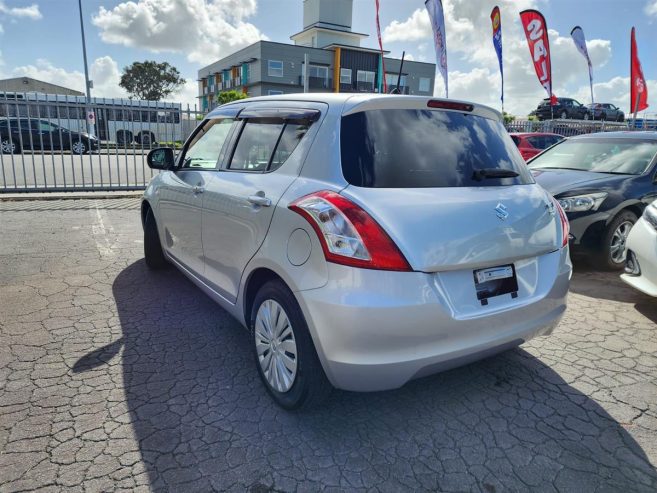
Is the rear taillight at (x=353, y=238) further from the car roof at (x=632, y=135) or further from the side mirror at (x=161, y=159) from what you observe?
the car roof at (x=632, y=135)

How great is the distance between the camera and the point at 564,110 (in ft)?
104

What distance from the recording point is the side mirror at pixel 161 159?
4.28m

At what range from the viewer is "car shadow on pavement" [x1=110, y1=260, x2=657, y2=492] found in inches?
85.4

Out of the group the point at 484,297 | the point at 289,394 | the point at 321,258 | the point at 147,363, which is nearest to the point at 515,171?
the point at 484,297

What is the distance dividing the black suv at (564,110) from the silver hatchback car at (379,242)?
3269 cm

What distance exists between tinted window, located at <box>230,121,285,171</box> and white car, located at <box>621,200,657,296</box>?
330 centimetres

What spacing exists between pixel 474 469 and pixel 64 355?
272 cm

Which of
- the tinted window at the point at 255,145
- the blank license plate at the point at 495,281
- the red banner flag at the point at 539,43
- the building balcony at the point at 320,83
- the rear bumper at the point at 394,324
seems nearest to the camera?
the rear bumper at the point at 394,324

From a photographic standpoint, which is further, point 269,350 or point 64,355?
point 64,355

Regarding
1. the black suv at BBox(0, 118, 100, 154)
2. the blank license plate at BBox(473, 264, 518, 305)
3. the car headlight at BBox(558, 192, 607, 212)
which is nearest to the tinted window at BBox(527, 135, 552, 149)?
the car headlight at BBox(558, 192, 607, 212)

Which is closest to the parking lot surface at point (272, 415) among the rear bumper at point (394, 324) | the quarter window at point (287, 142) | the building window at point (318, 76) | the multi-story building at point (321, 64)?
the rear bumper at point (394, 324)

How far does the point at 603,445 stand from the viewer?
2.42 metres

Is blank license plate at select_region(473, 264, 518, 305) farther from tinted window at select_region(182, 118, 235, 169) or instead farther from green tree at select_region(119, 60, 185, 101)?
green tree at select_region(119, 60, 185, 101)

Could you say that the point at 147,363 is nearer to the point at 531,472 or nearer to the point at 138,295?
the point at 138,295
